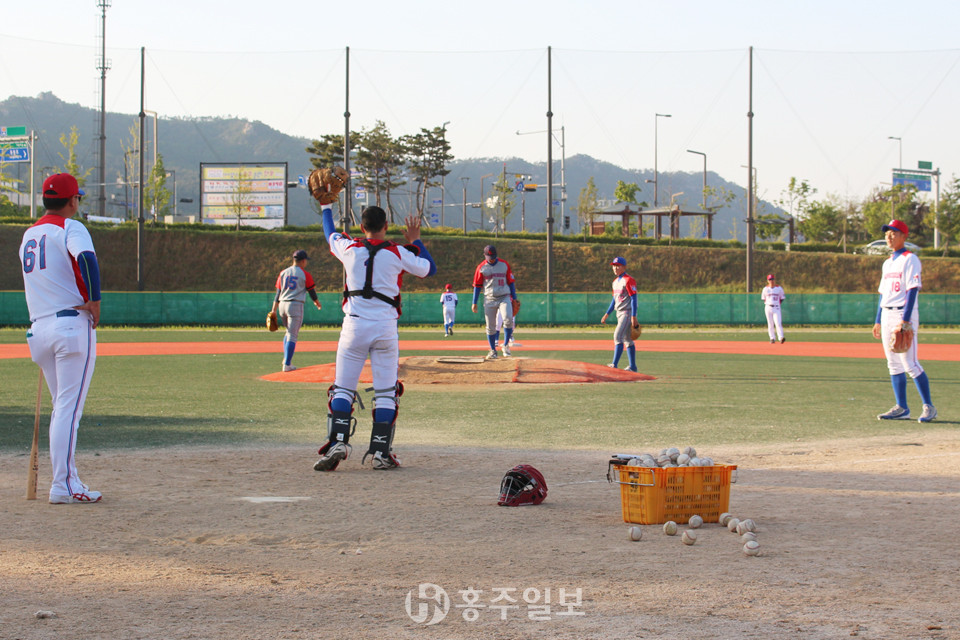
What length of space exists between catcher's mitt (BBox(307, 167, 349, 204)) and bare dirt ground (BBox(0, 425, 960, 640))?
7.71 feet

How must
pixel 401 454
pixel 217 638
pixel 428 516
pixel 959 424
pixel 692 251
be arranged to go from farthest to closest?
pixel 692 251
pixel 959 424
pixel 401 454
pixel 428 516
pixel 217 638

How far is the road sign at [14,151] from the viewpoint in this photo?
77938mm

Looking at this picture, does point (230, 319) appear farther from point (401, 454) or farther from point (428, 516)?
point (428, 516)

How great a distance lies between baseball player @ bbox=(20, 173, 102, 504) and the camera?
621 cm

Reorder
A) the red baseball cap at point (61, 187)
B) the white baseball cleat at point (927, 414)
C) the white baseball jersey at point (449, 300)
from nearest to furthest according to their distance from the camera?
the red baseball cap at point (61, 187), the white baseball cleat at point (927, 414), the white baseball jersey at point (449, 300)

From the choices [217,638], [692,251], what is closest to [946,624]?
[217,638]

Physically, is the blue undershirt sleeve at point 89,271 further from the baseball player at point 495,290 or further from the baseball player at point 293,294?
the baseball player at point 495,290

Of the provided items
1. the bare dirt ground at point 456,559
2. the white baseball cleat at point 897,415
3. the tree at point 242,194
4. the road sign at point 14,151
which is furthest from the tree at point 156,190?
the bare dirt ground at point 456,559

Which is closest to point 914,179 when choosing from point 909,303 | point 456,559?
A: point 909,303

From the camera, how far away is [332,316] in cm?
4341

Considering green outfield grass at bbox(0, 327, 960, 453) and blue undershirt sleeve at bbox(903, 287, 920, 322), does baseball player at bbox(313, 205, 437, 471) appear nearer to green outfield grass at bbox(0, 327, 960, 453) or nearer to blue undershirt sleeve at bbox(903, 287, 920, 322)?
green outfield grass at bbox(0, 327, 960, 453)

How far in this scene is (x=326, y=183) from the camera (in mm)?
8133

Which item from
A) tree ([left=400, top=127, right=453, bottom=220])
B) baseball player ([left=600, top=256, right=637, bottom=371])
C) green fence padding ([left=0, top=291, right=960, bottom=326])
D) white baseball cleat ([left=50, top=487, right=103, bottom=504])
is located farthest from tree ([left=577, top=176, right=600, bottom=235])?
white baseball cleat ([left=50, top=487, right=103, bottom=504])

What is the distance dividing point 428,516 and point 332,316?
3809cm
